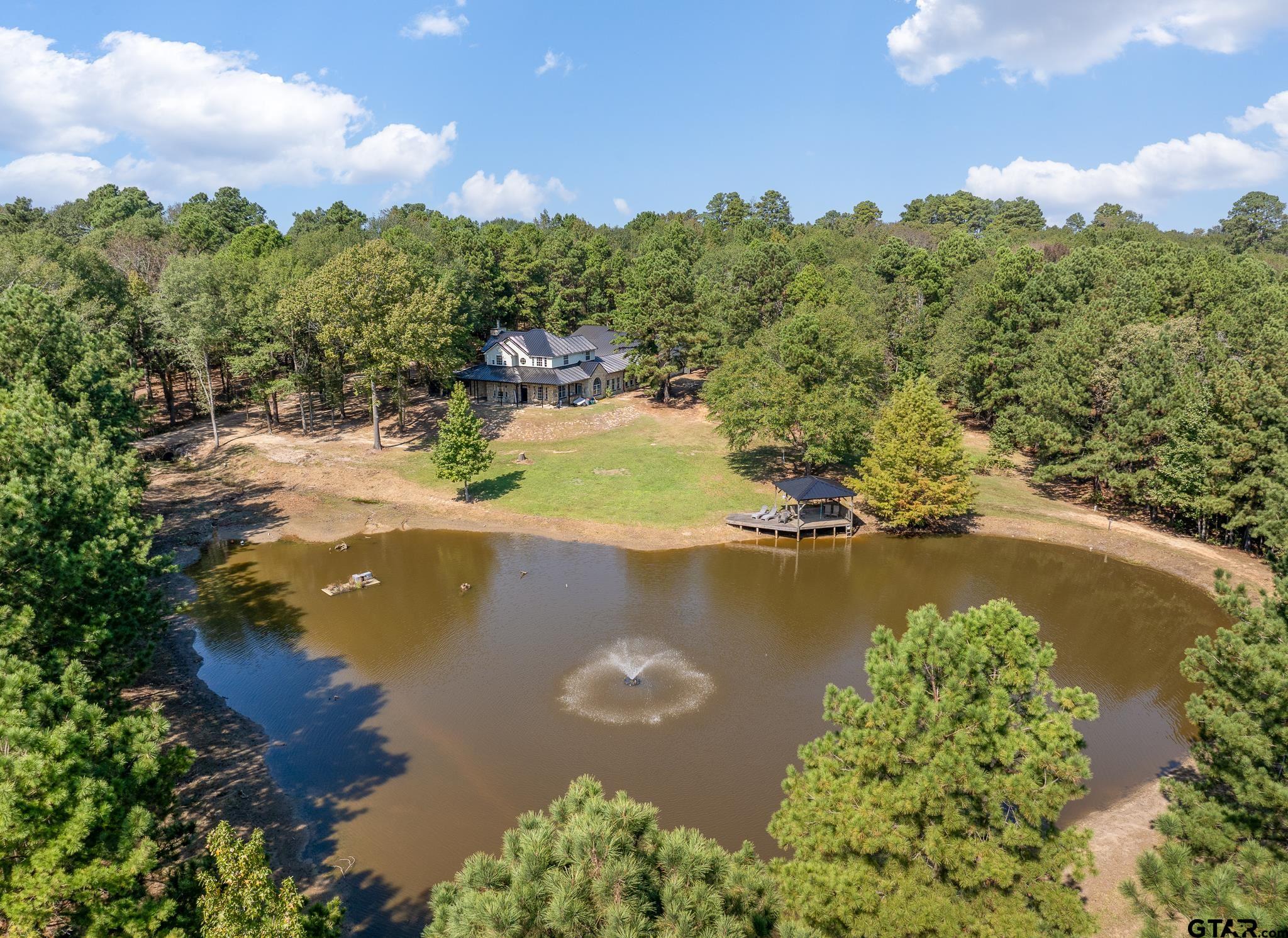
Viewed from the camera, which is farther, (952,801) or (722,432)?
(722,432)

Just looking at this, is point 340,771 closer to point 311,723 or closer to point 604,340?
point 311,723

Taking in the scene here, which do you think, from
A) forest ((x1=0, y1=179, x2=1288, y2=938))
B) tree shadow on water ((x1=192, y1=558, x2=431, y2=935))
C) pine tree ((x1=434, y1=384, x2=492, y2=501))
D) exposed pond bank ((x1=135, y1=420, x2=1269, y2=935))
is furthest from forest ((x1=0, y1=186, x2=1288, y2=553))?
tree shadow on water ((x1=192, y1=558, x2=431, y2=935))

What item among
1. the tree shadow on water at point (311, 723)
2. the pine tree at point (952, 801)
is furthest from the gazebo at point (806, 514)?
the pine tree at point (952, 801)

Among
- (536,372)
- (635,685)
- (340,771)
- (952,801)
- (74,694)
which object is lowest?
(340,771)

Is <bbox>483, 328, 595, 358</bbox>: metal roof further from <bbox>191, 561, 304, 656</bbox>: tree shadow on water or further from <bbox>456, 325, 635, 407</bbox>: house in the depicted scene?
<bbox>191, 561, 304, 656</bbox>: tree shadow on water

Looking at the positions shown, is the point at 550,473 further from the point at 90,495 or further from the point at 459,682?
the point at 90,495

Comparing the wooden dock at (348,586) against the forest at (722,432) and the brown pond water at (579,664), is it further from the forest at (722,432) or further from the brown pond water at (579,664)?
the forest at (722,432)

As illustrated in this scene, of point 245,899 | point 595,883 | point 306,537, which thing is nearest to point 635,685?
point 245,899
